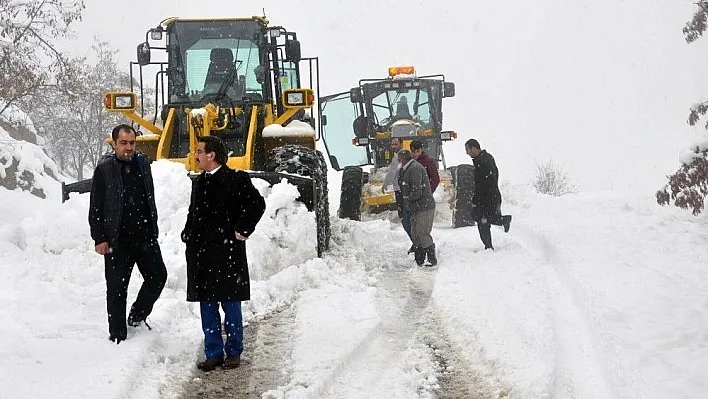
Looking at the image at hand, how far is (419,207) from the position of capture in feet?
30.6

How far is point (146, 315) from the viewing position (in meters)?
5.45

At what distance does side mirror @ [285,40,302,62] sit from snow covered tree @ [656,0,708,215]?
636 cm

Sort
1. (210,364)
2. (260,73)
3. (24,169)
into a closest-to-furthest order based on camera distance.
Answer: (210,364)
(260,73)
(24,169)

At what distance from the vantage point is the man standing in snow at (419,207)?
9.16 m

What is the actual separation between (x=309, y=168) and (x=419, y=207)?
1610 mm

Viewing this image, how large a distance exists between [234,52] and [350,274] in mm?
3713

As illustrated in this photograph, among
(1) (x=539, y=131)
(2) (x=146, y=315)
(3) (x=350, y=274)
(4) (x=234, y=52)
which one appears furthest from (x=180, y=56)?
(1) (x=539, y=131)

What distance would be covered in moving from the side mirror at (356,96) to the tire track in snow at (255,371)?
1038 centimetres

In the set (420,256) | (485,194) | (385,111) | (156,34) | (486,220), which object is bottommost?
(420,256)

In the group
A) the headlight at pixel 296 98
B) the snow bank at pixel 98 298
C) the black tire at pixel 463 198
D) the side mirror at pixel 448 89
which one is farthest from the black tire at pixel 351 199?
the snow bank at pixel 98 298

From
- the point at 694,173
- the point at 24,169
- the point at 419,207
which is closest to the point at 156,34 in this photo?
the point at 419,207

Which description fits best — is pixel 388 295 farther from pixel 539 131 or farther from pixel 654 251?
pixel 539 131

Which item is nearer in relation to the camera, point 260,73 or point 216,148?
point 216,148

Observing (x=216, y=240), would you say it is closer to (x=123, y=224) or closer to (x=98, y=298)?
(x=123, y=224)
